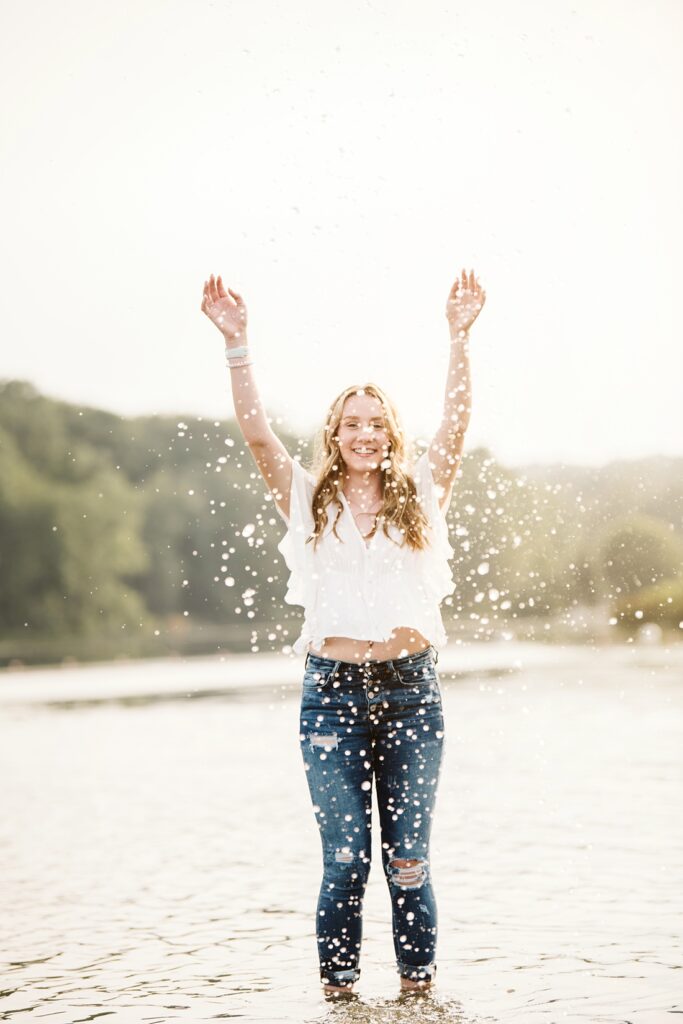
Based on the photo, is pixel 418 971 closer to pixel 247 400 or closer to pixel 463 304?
pixel 247 400

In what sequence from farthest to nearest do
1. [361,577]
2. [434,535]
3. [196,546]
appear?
[196,546], [434,535], [361,577]

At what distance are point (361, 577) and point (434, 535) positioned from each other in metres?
0.28

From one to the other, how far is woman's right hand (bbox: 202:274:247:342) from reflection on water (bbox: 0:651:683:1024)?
2189 mm

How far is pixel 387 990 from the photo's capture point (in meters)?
5.11

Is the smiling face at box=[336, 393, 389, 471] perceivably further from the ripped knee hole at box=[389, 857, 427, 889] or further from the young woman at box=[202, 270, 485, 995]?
the ripped knee hole at box=[389, 857, 427, 889]

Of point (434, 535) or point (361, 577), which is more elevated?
point (434, 535)

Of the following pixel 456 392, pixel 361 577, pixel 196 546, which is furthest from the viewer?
pixel 196 546

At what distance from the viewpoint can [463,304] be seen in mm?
5004

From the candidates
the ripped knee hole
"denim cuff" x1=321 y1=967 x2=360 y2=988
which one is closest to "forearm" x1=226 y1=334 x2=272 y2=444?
the ripped knee hole

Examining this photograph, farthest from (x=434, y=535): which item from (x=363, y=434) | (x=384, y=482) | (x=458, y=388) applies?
(x=458, y=388)

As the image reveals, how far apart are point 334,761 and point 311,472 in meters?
0.94

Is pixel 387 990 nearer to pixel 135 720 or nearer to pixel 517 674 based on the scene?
pixel 135 720

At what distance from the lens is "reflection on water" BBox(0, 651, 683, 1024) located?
16.8 ft

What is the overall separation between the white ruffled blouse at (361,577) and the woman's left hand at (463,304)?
0.56 metres
